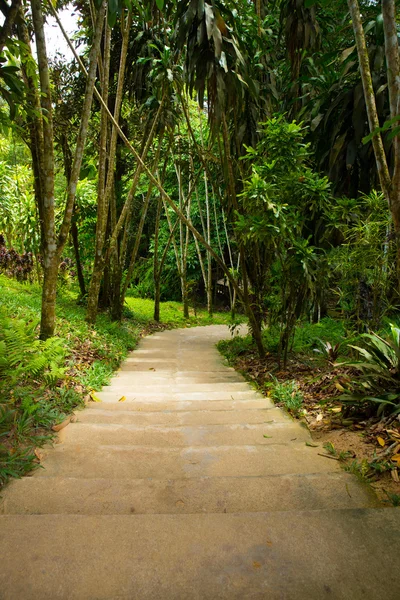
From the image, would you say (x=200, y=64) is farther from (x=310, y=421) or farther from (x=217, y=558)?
(x=217, y=558)

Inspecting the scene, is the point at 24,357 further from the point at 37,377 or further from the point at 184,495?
the point at 184,495

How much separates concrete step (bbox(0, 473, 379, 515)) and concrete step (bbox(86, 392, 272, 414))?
1.19 meters

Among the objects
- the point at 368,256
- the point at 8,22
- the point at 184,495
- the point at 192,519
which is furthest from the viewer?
the point at 368,256

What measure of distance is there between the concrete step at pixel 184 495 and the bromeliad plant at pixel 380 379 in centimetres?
73

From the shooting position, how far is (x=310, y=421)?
2.70m

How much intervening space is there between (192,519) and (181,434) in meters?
1.01

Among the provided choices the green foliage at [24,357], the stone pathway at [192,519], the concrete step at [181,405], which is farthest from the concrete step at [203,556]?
the concrete step at [181,405]

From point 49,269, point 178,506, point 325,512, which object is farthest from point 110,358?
point 325,512

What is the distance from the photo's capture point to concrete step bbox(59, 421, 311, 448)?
2324 millimetres

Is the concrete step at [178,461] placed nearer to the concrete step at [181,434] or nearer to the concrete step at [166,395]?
the concrete step at [181,434]

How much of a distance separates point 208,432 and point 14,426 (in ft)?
3.65

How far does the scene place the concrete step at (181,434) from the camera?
2.32 metres

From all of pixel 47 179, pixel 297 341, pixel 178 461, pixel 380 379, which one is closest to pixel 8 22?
pixel 47 179

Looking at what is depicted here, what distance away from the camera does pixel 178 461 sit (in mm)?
2041
